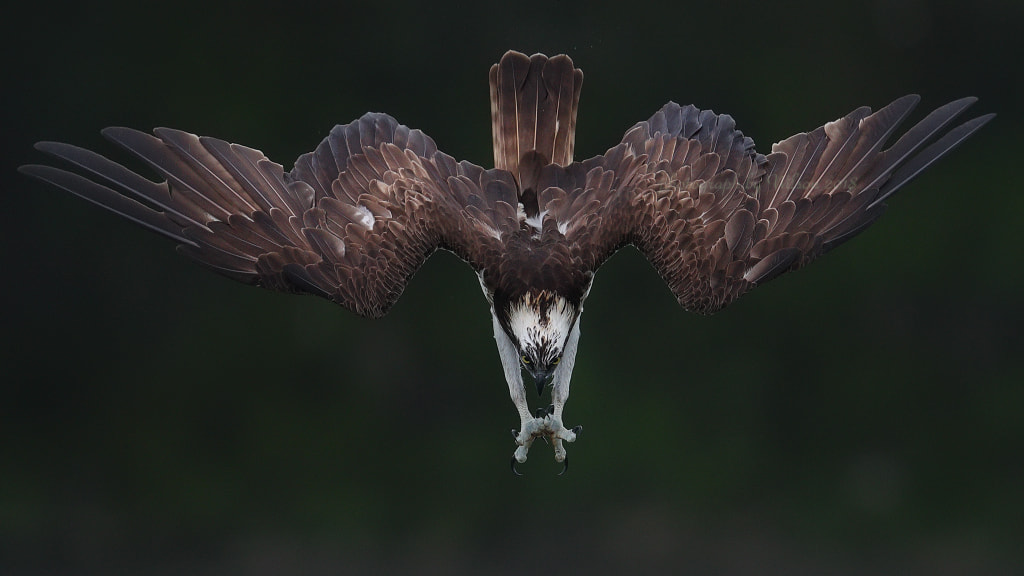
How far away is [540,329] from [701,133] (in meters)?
1.19

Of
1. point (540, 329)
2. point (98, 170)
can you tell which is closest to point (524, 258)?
point (540, 329)

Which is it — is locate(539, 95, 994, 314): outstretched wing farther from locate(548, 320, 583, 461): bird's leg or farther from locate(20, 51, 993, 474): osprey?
A: locate(548, 320, 583, 461): bird's leg

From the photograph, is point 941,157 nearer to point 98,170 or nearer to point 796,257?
point 796,257

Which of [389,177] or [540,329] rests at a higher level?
[389,177]

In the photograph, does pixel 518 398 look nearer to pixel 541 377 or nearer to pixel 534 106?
pixel 541 377

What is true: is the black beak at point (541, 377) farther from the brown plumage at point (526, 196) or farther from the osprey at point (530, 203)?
the brown plumage at point (526, 196)

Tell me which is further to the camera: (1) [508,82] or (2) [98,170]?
(1) [508,82]

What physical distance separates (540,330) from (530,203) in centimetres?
66

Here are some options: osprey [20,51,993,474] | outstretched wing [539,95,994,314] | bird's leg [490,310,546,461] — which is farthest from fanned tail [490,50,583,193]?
bird's leg [490,310,546,461]

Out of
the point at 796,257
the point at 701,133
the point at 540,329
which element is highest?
the point at 701,133

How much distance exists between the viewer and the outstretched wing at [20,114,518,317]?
6410 mm

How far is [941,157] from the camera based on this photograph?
650 cm

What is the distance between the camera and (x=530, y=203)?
6.61 metres

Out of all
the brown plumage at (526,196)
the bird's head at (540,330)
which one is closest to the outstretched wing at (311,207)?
the brown plumage at (526,196)
